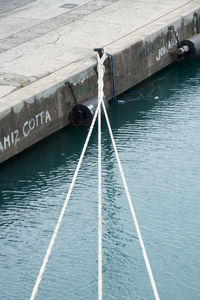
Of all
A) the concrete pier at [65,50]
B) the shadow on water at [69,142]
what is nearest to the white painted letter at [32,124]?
the concrete pier at [65,50]

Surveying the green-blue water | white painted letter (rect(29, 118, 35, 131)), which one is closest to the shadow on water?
the green-blue water

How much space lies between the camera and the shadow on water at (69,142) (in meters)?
19.3

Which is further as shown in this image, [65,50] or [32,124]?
[65,50]

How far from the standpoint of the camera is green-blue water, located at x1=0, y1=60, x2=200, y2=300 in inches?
555

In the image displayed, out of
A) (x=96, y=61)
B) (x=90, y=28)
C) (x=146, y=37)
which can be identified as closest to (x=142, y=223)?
(x=96, y=61)

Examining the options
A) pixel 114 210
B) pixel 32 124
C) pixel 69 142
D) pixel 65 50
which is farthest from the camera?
pixel 65 50

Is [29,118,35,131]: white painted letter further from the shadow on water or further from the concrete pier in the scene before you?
the shadow on water

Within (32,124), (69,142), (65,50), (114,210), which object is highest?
(65,50)

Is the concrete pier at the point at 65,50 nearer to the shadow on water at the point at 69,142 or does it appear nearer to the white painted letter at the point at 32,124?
the white painted letter at the point at 32,124

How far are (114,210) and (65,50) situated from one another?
939cm

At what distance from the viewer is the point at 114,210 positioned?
17.1m

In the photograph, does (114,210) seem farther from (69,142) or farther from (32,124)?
(69,142)

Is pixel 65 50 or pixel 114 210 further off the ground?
pixel 65 50

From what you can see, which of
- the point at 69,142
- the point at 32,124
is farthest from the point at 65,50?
the point at 32,124
